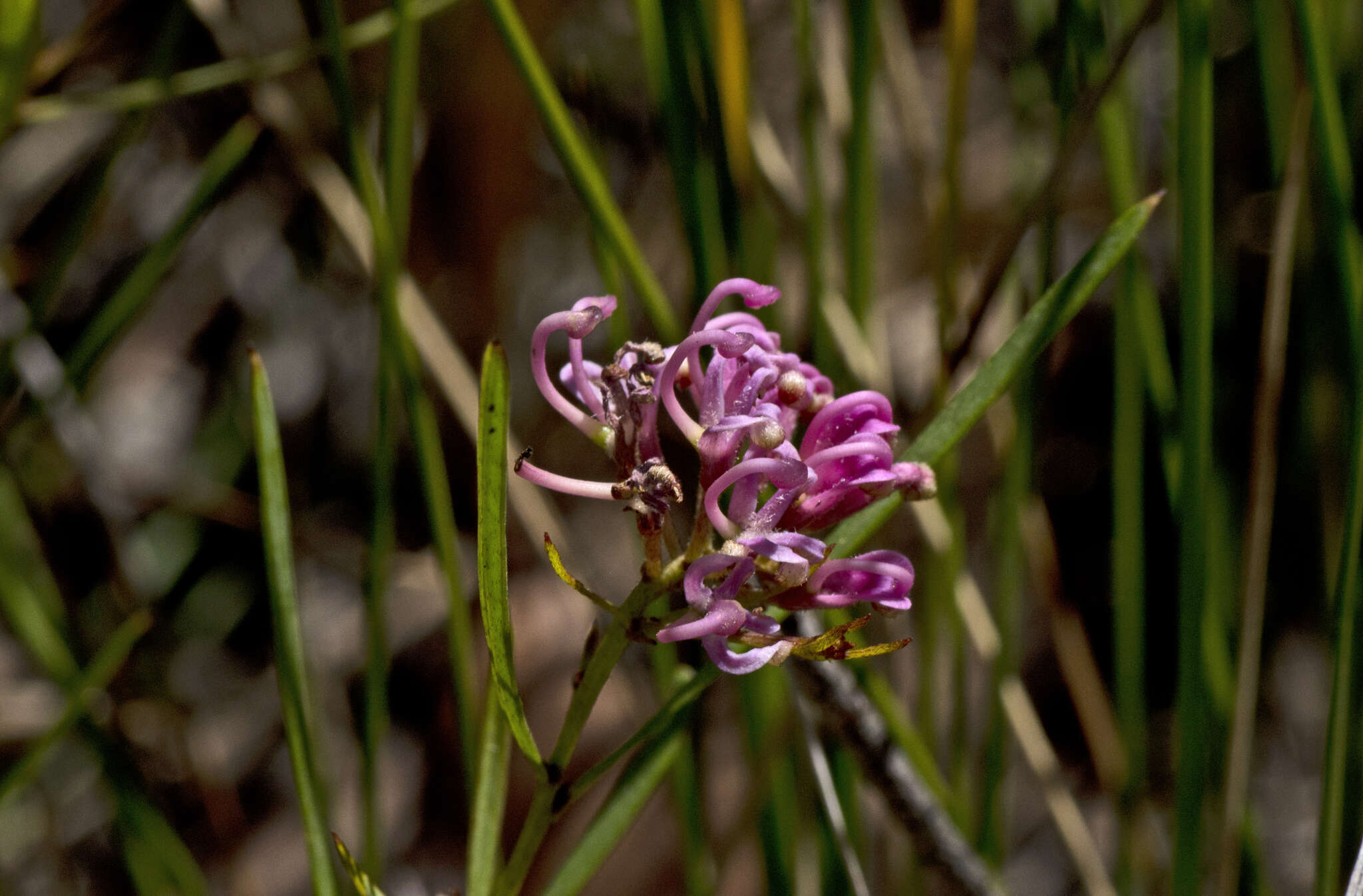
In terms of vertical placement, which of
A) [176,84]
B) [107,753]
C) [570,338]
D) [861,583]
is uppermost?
[176,84]

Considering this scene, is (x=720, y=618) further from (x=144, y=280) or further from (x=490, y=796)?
(x=144, y=280)

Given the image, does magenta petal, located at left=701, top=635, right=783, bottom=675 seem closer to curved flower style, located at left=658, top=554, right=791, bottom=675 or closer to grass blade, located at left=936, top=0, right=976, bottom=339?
curved flower style, located at left=658, top=554, right=791, bottom=675

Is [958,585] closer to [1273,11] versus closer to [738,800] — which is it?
[1273,11]

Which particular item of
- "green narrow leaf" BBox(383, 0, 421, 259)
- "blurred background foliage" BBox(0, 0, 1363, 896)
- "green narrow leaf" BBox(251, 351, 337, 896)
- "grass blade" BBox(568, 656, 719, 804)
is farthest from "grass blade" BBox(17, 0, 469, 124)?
"grass blade" BBox(568, 656, 719, 804)

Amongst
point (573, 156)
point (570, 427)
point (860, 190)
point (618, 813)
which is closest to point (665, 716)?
point (618, 813)

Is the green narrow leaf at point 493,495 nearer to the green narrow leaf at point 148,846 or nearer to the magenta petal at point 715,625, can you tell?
the magenta petal at point 715,625

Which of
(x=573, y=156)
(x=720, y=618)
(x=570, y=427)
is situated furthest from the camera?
(x=570, y=427)

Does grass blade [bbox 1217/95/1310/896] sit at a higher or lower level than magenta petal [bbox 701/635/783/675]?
lower

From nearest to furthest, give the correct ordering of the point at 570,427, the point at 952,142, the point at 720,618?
the point at 720,618
the point at 952,142
the point at 570,427
